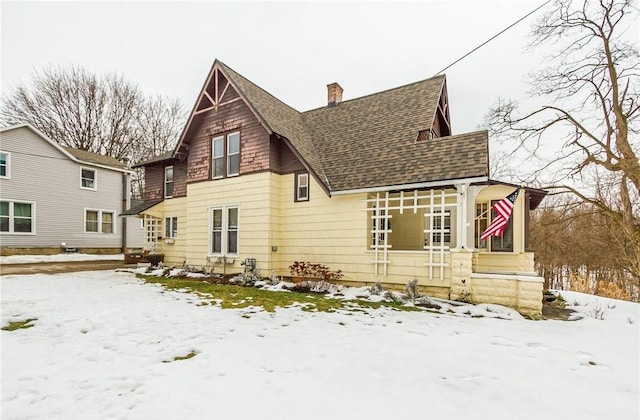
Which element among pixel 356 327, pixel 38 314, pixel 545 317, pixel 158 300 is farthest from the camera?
pixel 158 300

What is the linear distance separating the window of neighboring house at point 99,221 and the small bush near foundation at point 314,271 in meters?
17.8

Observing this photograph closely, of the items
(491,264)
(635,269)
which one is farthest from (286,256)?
(635,269)

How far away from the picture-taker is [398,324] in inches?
224

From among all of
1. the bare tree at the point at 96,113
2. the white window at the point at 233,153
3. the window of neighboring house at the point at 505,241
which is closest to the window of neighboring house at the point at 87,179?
the bare tree at the point at 96,113

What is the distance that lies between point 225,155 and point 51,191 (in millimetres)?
14437

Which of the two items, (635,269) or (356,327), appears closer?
(356,327)

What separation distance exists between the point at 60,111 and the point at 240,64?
3219 centimetres

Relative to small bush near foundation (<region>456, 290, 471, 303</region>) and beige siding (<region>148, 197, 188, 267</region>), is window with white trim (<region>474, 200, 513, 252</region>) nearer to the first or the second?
small bush near foundation (<region>456, 290, 471, 303</region>)

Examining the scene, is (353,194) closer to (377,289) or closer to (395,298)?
(377,289)

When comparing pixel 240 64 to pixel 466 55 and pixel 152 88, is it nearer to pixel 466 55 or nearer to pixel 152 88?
pixel 152 88

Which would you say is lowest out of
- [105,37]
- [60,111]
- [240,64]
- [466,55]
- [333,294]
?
[333,294]

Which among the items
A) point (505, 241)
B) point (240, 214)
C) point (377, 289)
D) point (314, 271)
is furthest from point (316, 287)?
point (505, 241)

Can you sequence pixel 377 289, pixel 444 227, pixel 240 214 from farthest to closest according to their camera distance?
pixel 240 214, pixel 444 227, pixel 377 289

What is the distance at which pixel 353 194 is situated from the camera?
984 cm
